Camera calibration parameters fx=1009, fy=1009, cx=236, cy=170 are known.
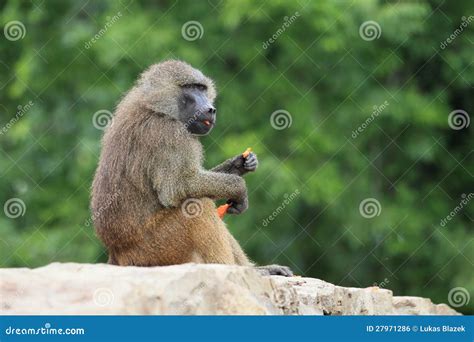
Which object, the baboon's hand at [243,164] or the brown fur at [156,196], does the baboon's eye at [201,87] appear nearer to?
the brown fur at [156,196]

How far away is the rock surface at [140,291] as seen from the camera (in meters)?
7.73

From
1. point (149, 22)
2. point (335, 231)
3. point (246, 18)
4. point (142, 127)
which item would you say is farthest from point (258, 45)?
point (142, 127)

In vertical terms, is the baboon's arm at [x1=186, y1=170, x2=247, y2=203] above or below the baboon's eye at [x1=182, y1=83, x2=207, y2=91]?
below

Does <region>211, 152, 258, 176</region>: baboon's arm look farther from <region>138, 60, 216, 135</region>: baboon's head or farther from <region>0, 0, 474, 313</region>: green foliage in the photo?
<region>0, 0, 474, 313</region>: green foliage

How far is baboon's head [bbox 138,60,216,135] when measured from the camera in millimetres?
10172

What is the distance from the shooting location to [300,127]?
63.3 feet

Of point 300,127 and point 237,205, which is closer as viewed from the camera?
point 237,205

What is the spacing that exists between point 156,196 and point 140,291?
2135mm

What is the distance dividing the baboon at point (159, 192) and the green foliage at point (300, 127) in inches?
319

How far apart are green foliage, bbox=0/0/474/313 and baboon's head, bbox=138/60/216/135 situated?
25.1ft

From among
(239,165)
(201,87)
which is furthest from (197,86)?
(239,165)

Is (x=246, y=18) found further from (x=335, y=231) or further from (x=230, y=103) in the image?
(x=335, y=231)

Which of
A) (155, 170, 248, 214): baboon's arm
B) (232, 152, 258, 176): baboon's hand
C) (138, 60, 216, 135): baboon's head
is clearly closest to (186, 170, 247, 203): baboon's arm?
(155, 170, 248, 214): baboon's arm

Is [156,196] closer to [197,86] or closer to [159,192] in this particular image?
[159,192]
